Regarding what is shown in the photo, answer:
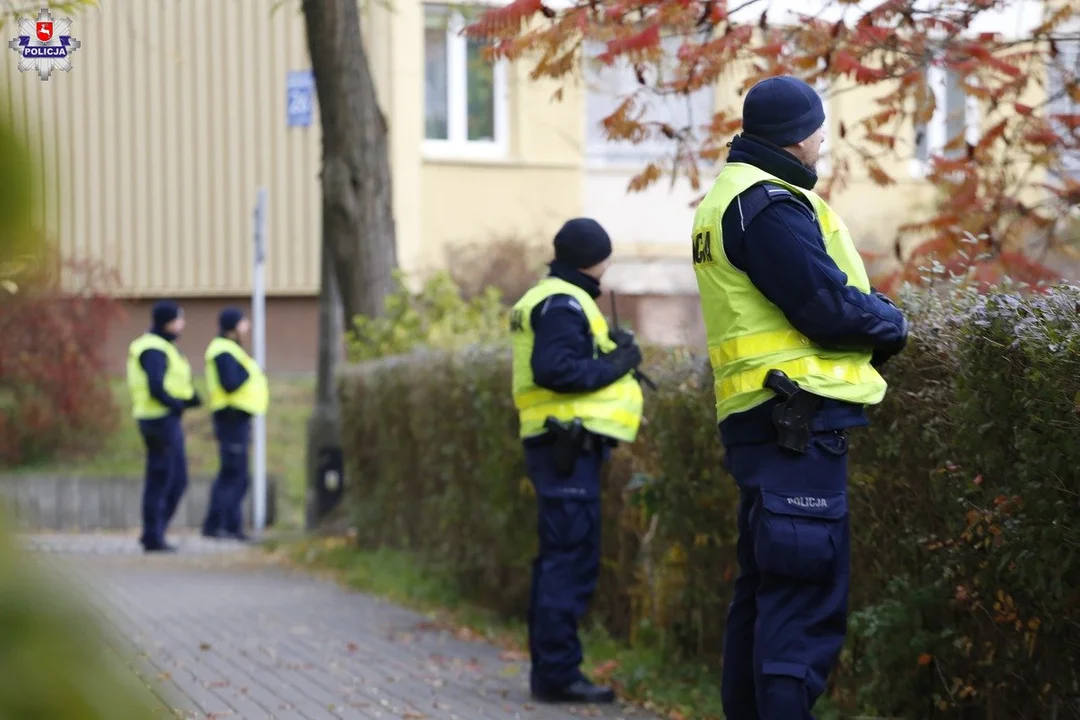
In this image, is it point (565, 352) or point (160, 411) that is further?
point (160, 411)

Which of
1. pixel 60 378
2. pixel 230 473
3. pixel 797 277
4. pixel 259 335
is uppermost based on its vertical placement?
pixel 797 277


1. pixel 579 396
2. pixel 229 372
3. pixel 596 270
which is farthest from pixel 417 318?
pixel 579 396

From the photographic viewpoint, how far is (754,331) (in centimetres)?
448

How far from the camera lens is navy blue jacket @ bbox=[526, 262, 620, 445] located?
20.9ft

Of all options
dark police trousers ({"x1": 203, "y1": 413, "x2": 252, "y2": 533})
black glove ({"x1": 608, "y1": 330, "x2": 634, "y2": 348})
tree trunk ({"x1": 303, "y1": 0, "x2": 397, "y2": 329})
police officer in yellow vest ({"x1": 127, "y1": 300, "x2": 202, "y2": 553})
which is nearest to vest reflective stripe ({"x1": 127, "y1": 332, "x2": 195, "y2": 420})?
police officer in yellow vest ({"x1": 127, "y1": 300, "x2": 202, "y2": 553})

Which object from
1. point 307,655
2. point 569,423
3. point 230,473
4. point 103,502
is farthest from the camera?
point 103,502

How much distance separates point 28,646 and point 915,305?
4.21m

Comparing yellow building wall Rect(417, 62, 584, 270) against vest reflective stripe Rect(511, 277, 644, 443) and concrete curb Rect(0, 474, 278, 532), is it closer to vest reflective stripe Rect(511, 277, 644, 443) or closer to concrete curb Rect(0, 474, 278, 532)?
concrete curb Rect(0, 474, 278, 532)

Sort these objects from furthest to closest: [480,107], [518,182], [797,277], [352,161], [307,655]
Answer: [480,107] < [518,182] < [352,161] < [307,655] < [797,277]

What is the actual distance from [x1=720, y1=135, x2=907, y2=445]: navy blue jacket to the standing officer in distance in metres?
1.94

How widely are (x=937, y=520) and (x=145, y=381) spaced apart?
34.3ft

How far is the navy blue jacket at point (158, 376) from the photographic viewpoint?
46.4 ft

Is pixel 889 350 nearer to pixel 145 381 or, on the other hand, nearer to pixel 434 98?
pixel 145 381

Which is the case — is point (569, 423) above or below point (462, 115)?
below
